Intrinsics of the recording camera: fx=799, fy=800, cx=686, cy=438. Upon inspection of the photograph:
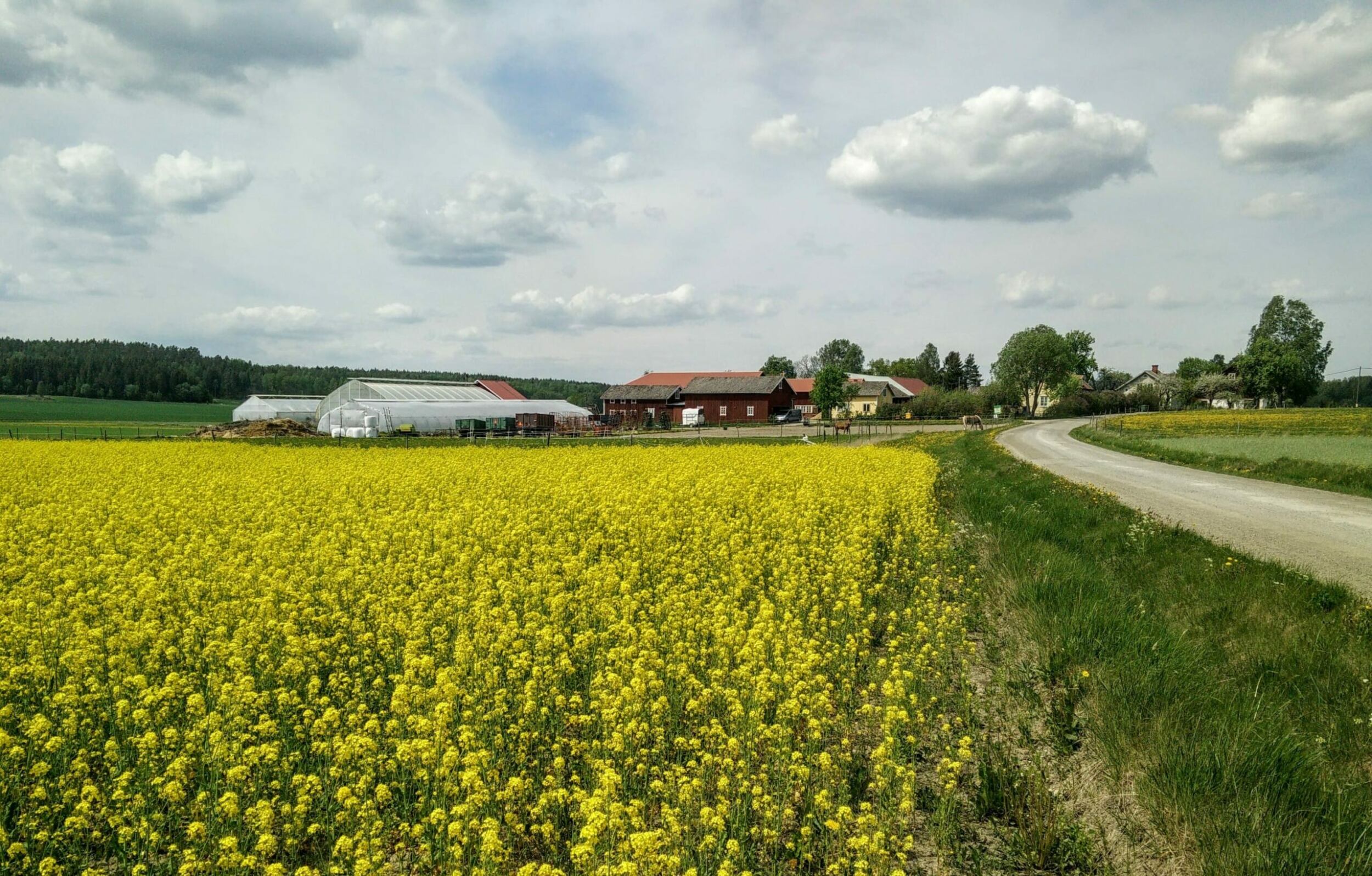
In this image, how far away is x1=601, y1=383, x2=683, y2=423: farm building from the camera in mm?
85688

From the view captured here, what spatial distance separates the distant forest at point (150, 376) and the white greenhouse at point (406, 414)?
36651 mm

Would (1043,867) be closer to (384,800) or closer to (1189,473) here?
(384,800)

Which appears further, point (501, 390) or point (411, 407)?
point (501, 390)

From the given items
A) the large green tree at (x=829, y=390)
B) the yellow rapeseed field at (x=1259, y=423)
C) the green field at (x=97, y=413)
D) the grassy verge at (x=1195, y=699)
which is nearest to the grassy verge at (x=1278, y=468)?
the grassy verge at (x=1195, y=699)

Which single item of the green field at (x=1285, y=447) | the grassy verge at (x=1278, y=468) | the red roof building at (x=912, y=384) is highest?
the red roof building at (x=912, y=384)

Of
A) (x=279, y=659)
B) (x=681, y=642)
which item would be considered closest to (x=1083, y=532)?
(x=681, y=642)

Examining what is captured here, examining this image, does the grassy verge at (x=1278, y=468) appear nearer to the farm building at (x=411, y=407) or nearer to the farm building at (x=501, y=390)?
the farm building at (x=411, y=407)

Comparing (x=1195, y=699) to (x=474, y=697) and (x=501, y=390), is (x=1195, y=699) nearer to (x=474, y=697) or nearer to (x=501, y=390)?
(x=474, y=697)

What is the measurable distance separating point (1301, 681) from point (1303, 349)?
11470cm

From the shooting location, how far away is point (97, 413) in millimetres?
99750

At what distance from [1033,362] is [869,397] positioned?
2097 cm

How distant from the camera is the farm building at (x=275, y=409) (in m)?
69.7

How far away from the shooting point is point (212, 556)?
9.51m

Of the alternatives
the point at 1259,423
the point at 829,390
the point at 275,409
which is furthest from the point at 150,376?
the point at 1259,423
